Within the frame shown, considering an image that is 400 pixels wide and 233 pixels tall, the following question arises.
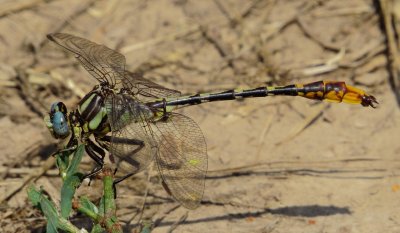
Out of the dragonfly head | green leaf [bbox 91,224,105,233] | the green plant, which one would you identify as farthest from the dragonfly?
green leaf [bbox 91,224,105,233]

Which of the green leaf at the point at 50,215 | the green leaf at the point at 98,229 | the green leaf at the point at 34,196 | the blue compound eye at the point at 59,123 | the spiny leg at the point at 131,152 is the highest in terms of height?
the blue compound eye at the point at 59,123

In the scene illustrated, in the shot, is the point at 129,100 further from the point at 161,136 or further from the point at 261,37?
the point at 261,37

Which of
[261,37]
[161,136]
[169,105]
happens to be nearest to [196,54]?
[261,37]

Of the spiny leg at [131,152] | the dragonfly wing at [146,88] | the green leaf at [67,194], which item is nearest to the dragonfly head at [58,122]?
the spiny leg at [131,152]

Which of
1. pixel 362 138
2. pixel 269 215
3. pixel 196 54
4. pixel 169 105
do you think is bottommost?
pixel 269 215

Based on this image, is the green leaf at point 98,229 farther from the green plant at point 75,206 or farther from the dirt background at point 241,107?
the dirt background at point 241,107

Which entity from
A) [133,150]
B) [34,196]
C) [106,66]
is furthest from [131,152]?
[106,66]

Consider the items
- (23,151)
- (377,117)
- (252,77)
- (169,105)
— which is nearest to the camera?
(169,105)

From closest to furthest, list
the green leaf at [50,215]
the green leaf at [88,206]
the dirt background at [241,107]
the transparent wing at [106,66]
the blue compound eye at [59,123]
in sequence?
the green leaf at [50,215] → the green leaf at [88,206] → the blue compound eye at [59,123] → the dirt background at [241,107] → the transparent wing at [106,66]

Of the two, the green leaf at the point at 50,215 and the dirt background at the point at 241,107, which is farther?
the dirt background at the point at 241,107
